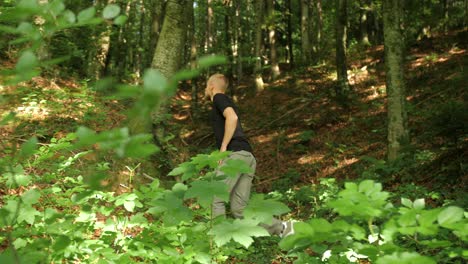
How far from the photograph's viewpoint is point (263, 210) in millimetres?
2084

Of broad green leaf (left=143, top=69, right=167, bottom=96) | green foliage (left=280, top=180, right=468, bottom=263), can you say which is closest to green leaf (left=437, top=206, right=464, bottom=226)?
green foliage (left=280, top=180, right=468, bottom=263)

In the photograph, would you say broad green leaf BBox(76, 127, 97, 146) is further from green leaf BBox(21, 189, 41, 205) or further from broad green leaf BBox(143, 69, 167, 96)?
green leaf BBox(21, 189, 41, 205)

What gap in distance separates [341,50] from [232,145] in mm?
11722

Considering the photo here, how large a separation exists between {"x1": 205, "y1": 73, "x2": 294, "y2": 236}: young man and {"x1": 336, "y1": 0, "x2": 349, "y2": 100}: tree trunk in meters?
11.2

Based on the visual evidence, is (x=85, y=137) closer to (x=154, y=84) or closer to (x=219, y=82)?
(x=154, y=84)

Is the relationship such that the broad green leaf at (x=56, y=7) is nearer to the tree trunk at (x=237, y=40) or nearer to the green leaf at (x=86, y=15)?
the green leaf at (x=86, y=15)

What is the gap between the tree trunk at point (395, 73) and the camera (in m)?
8.38

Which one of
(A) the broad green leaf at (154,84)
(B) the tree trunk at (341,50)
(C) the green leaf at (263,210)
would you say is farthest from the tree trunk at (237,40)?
(A) the broad green leaf at (154,84)

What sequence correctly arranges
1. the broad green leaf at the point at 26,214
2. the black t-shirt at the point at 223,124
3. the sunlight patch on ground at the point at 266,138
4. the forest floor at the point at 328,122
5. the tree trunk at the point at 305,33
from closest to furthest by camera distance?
the broad green leaf at the point at 26,214
the black t-shirt at the point at 223,124
the forest floor at the point at 328,122
the sunlight patch on ground at the point at 266,138
the tree trunk at the point at 305,33

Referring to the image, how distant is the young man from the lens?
14.1 ft

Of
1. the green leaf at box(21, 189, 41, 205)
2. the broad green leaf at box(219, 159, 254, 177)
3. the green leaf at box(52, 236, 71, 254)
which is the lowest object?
the green leaf at box(52, 236, 71, 254)

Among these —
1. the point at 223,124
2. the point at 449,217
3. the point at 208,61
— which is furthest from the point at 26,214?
the point at 223,124

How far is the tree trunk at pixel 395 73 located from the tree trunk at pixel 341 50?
21.0 ft

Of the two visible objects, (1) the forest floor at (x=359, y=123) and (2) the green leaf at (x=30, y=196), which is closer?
(2) the green leaf at (x=30, y=196)
